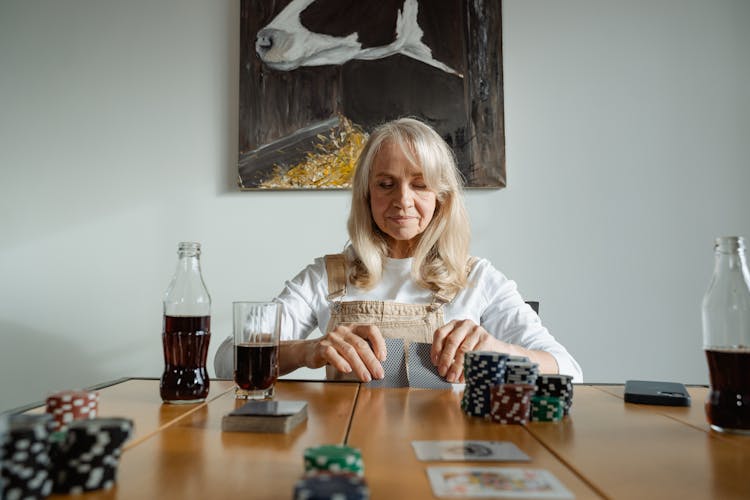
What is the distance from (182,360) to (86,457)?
51 centimetres

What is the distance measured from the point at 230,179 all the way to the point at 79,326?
3.33 feet

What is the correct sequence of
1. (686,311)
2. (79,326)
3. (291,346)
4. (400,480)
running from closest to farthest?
(400,480) → (291,346) → (686,311) → (79,326)

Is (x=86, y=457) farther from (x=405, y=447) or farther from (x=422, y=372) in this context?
(x=422, y=372)

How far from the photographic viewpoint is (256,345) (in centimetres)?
109

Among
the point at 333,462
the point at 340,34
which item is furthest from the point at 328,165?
the point at 333,462

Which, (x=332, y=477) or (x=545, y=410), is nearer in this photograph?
(x=332, y=477)

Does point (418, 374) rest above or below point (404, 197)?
below

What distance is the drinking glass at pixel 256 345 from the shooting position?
1.09m

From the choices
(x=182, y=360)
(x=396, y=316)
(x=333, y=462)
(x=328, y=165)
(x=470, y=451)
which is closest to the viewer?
(x=333, y=462)

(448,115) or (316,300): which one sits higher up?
(448,115)

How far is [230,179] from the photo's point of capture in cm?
283

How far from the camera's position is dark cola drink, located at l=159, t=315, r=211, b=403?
42.7 inches

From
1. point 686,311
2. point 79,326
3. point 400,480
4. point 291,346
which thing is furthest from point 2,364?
point 686,311

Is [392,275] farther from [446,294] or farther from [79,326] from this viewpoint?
[79,326]
